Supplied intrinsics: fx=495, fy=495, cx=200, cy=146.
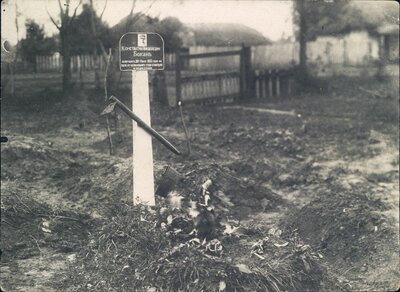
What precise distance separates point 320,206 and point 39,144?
440 centimetres

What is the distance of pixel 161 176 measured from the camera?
5.95 metres

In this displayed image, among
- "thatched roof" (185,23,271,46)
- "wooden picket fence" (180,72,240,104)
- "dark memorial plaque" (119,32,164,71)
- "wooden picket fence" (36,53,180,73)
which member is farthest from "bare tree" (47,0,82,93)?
"thatched roof" (185,23,271,46)

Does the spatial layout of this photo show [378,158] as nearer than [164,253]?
No

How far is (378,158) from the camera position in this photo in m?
8.98

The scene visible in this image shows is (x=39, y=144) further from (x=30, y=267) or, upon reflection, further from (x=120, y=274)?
(x=120, y=274)

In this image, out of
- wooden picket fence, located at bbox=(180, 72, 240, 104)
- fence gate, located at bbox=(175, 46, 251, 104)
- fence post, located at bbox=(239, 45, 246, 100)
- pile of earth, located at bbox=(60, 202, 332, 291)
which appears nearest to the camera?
pile of earth, located at bbox=(60, 202, 332, 291)

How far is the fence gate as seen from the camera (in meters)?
12.1

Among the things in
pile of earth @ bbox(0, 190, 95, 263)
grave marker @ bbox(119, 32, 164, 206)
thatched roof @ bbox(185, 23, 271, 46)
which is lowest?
pile of earth @ bbox(0, 190, 95, 263)

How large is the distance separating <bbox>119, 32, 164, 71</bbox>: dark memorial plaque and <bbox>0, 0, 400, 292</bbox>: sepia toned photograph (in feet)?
0.04

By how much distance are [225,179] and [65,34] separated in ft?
11.4

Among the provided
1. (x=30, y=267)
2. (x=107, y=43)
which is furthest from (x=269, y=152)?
(x=30, y=267)

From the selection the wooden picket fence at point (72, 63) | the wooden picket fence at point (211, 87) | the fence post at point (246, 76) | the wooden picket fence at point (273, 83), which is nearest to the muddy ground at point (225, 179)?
the wooden picket fence at point (72, 63)

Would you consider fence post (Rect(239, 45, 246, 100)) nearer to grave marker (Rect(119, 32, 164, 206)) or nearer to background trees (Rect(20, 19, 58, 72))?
background trees (Rect(20, 19, 58, 72))

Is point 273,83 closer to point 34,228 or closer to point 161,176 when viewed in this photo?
point 161,176
